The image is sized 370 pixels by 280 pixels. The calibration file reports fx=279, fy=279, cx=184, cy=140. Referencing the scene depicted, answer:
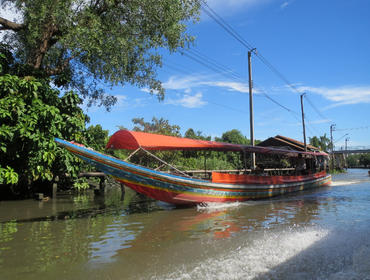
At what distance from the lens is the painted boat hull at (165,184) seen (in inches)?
304

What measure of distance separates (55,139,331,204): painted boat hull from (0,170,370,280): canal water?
0.66 meters

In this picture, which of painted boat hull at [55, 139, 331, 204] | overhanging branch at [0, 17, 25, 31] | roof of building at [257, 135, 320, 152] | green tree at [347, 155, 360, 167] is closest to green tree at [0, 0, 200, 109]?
overhanging branch at [0, 17, 25, 31]

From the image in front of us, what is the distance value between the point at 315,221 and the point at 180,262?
475 cm

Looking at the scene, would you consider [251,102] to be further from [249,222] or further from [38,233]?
[38,233]

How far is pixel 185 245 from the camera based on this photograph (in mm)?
Answer: 5180

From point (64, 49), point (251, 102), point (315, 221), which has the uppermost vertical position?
point (64, 49)

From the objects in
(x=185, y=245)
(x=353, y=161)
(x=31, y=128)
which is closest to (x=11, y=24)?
(x=31, y=128)

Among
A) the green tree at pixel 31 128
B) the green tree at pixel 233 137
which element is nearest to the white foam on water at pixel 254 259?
the green tree at pixel 31 128

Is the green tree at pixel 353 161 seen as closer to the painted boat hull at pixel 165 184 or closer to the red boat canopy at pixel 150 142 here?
the painted boat hull at pixel 165 184

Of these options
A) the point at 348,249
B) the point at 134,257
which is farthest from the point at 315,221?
the point at 134,257

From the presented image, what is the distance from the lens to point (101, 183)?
14.7 m

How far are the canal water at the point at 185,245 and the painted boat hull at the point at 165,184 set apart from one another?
2.18ft

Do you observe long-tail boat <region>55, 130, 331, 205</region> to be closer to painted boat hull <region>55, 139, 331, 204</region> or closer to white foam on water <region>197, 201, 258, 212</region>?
painted boat hull <region>55, 139, 331, 204</region>

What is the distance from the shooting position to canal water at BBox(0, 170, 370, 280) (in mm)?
3916
